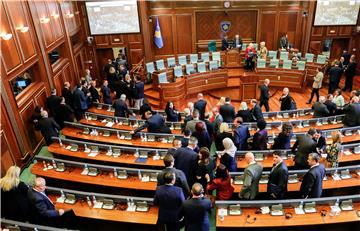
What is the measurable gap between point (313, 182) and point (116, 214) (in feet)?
9.37

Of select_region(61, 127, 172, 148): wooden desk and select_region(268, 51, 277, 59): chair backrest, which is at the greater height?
select_region(268, 51, 277, 59): chair backrest

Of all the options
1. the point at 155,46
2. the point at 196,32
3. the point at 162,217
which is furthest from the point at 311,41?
the point at 162,217

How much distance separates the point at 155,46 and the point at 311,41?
666 centimetres

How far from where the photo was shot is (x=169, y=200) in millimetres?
3834

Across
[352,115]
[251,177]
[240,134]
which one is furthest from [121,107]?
[352,115]

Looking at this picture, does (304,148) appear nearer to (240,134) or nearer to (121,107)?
(240,134)

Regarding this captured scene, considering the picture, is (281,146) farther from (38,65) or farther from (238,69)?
(238,69)

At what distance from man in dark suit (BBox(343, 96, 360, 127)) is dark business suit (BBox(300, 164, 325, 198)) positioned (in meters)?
2.96

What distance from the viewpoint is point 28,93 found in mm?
7422

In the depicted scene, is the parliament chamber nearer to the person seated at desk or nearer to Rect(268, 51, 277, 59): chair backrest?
the person seated at desk

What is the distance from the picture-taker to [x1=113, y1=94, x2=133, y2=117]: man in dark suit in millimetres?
7676

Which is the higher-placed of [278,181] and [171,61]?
[278,181]

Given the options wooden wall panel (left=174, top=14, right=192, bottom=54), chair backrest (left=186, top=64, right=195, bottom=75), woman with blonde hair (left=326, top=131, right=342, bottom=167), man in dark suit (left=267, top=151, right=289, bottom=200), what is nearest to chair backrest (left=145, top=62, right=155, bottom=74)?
chair backrest (left=186, top=64, right=195, bottom=75)

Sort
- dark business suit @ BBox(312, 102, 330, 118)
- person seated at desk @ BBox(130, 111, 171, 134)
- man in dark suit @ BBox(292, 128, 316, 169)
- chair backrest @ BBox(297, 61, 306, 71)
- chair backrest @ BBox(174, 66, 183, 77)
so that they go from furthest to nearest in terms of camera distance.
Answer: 1. chair backrest @ BBox(174, 66, 183, 77)
2. chair backrest @ BBox(297, 61, 306, 71)
3. dark business suit @ BBox(312, 102, 330, 118)
4. person seated at desk @ BBox(130, 111, 171, 134)
5. man in dark suit @ BBox(292, 128, 316, 169)
